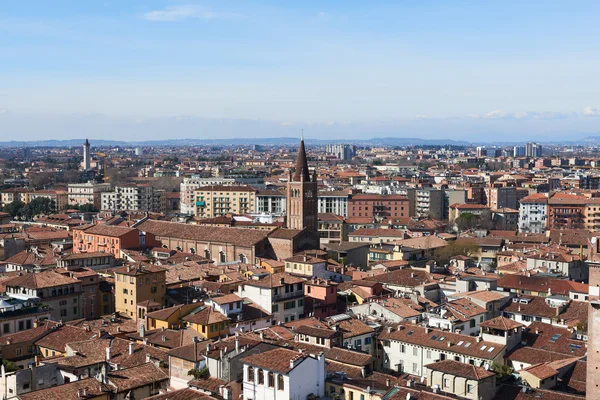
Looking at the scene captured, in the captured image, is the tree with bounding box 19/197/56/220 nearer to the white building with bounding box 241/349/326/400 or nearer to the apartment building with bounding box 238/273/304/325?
the apartment building with bounding box 238/273/304/325

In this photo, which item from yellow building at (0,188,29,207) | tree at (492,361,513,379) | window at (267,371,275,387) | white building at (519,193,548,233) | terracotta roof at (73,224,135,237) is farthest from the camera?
yellow building at (0,188,29,207)

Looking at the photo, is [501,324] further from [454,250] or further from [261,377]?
[454,250]

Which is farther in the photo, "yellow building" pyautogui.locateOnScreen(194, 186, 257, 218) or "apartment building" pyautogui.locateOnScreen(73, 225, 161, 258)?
"yellow building" pyautogui.locateOnScreen(194, 186, 257, 218)

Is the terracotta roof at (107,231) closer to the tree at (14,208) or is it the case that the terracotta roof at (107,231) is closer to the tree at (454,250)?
the tree at (454,250)

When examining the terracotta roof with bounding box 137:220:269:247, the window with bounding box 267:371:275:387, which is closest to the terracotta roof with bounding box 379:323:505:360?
the window with bounding box 267:371:275:387

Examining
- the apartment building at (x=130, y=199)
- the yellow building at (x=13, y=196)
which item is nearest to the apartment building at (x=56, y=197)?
the yellow building at (x=13, y=196)

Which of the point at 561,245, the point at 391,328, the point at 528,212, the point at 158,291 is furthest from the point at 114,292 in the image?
the point at 528,212

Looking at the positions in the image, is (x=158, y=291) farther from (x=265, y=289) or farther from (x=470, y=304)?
(x=470, y=304)
